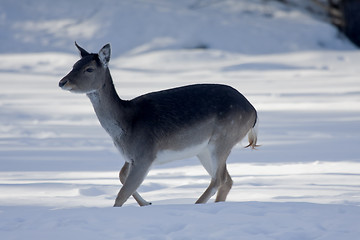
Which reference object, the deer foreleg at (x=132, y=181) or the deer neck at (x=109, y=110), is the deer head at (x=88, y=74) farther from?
the deer foreleg at (x=132, y=181)

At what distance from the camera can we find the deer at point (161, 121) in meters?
5.99

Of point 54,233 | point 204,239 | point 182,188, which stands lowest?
point 182,188

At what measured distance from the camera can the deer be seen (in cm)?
599

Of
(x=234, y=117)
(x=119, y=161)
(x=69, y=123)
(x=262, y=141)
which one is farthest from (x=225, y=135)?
(x=69, y=123)

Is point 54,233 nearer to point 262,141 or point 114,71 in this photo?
point 262,141

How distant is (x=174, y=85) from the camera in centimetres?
1653

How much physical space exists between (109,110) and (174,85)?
10.4m

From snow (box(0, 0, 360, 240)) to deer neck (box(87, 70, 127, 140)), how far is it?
0.71m

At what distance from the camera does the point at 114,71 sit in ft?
65.6

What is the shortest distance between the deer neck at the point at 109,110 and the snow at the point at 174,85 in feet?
2.31

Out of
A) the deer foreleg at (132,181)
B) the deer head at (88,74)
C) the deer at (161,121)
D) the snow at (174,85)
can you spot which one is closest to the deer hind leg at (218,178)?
the deer at (161,121)

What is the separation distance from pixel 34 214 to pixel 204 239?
4.50 feet

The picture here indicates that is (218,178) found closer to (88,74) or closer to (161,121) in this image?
(161,121)

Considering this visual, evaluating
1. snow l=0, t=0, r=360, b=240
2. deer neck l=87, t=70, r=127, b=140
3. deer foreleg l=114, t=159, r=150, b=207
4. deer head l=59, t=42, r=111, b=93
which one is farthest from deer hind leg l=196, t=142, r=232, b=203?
deer head l=59, t=42, r=111, b=93
